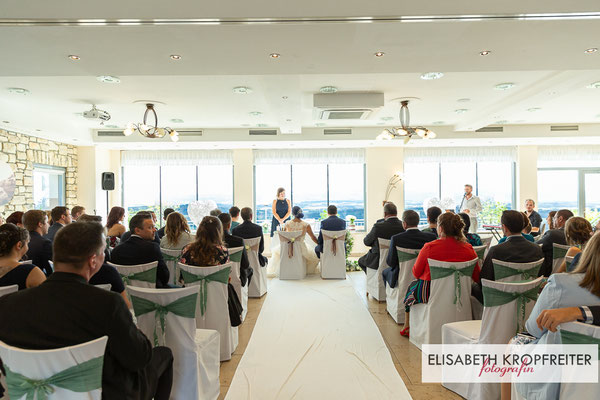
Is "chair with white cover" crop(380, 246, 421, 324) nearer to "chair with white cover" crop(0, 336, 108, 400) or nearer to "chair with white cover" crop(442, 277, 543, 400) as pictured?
"chair with white cover" crop(442, 277, 543, 400)

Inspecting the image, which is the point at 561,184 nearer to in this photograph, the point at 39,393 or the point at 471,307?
the point at 471,307

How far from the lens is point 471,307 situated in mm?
3387

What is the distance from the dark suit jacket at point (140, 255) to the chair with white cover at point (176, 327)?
1.00m

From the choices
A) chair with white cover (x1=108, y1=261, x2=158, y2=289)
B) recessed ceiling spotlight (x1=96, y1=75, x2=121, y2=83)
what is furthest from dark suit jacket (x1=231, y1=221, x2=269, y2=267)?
recessed ceiling spotlight (x1=96, y1=75, x2=121, y2=83)

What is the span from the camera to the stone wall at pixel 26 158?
6.95 metres

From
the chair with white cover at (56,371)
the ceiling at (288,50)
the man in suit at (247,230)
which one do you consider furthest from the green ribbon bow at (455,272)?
the man in suit at (247,230)

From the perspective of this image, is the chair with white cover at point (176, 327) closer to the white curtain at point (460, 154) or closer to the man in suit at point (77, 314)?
the man in suit at point (77, 314)

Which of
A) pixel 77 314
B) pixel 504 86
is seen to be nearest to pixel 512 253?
pixel 77 314

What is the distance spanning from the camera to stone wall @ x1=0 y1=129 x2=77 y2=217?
6.95 meters

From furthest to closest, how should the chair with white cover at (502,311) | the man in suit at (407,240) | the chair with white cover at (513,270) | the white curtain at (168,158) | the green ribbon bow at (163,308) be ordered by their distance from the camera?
the white curtain at (168,158)
the man in suit at (407,240)
the chair with white cover at (513,270)
the chair with white cover at (502,311)
the green ribbon bow at (163,308)

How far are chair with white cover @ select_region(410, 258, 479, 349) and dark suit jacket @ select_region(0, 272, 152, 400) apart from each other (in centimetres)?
247

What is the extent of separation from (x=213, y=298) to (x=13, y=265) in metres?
1.44

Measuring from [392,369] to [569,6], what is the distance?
3035 millimetres

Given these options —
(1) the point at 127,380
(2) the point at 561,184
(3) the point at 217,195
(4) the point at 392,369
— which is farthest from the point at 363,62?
(2) the point at 561,184
